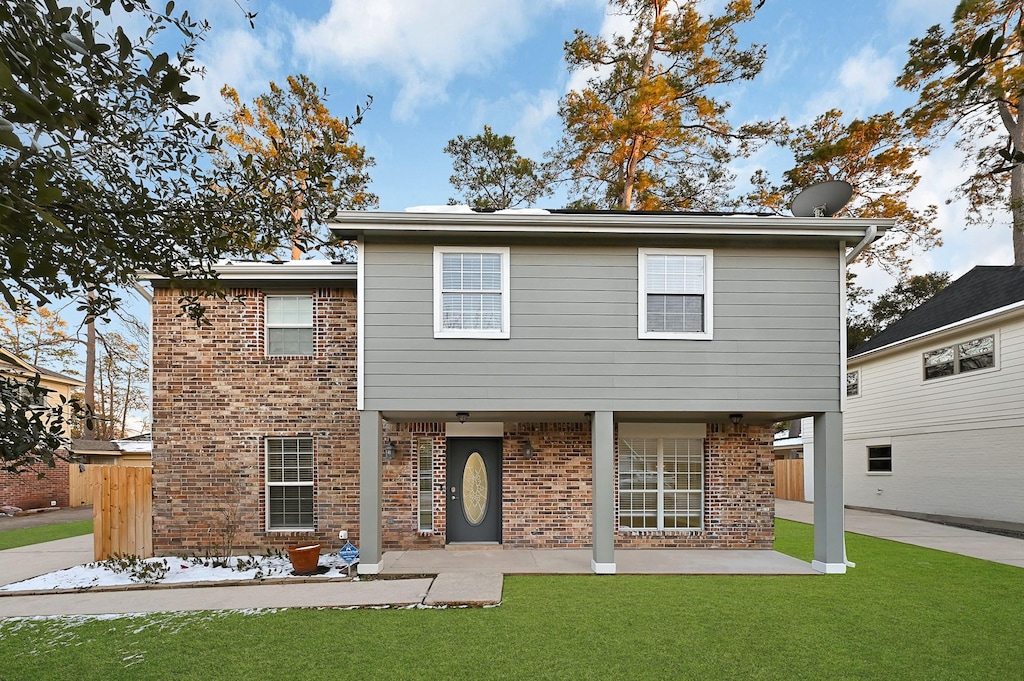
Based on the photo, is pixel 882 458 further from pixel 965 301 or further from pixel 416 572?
pixel 416 572

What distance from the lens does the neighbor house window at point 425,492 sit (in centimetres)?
1043

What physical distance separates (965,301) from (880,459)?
5129 mm

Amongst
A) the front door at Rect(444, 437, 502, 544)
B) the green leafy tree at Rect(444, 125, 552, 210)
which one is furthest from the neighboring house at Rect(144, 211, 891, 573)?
the green leafy tree at Rect(444, 125, 552, 210)

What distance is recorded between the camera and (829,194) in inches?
372

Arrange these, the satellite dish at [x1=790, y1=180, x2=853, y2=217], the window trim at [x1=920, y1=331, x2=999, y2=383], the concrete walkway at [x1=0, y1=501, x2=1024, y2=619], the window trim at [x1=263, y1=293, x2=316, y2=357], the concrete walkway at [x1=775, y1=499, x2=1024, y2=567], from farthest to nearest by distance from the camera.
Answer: the window trim at [x1=920, y1=331, x2=999, y2=383]
the concrete walkway at [x1=775, y1=499, x2=1024, y2=567]
the window trim at [x1=263, y1=293, x2=316, y2=357]
the satellite dish at [x1=790, y1=180, x2=853, y2=217]
the concrete walkway at [x1=0, y1=501, x2=1024, y2=619]

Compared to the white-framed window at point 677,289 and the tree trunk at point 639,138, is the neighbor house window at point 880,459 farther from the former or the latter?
the white-framed window at point 677,289

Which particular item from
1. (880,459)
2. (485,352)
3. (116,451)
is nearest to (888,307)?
(880,459)

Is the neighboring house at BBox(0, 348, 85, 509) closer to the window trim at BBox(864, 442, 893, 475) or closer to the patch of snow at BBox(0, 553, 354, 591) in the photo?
the patch of snow at BBox(0, 553, 354, 591)

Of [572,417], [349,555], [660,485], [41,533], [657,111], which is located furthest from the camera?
[657,111]

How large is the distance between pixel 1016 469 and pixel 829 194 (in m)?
8.81

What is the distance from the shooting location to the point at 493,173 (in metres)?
20.2

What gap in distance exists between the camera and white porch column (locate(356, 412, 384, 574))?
28.0ft

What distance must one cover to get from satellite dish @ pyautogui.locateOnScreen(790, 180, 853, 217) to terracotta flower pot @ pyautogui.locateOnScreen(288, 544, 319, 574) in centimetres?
A: 907

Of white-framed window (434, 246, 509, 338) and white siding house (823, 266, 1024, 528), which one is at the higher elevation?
white-framed window (434, 246, 509, 338)
